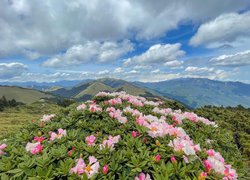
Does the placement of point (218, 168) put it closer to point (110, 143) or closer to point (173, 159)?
point (173, 159)

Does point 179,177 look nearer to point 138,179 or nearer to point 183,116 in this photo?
point 138,179

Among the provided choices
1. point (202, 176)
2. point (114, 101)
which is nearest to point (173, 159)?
point (202, 176)

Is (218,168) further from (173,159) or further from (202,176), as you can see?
(173,159)

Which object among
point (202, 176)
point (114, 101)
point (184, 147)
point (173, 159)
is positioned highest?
point (114, 101)

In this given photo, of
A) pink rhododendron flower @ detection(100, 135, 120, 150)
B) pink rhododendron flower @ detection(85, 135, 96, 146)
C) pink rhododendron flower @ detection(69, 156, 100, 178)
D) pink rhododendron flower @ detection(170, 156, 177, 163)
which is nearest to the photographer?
pink rhododendron flower @ detection(69, 156, 100, 178)

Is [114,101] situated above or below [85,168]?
above

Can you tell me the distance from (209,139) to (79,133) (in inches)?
144

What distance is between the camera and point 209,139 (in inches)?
273

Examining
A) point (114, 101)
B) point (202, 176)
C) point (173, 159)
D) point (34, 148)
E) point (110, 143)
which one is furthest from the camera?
point (114, 101)

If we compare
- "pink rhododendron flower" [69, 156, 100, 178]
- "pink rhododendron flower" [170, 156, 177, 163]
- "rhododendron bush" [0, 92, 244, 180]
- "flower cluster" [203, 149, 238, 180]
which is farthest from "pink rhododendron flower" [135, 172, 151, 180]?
"flower cluster" [203, 149, 238, 180]

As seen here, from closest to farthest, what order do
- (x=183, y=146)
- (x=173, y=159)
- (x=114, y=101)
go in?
(x=173, y=159)
(x=183, y=146)
(x=114, y=101)

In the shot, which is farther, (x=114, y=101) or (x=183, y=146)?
(x=114, y=101)

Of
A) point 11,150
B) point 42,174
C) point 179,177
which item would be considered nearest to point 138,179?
point 179,177

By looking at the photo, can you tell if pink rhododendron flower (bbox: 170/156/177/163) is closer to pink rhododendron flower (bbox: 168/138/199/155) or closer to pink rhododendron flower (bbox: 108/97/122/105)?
pink rhododendron flower (bbox: 168/138/199/155)
